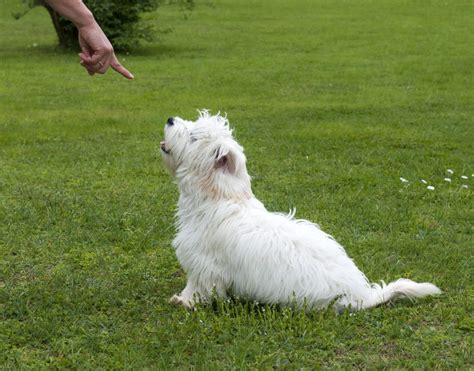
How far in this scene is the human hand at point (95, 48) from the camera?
4.32 meters

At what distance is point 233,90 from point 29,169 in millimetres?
6056

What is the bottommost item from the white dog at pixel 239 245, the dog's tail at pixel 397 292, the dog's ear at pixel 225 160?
the dog's tail at pixel 397 292

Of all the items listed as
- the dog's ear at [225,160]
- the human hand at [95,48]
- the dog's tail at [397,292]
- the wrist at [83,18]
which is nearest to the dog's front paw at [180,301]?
the dog's ear at [225,160]

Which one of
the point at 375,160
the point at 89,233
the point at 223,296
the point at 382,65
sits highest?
the point at 223,296

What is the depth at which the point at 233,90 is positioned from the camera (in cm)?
1349

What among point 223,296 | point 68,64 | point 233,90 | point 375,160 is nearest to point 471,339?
point 223,296

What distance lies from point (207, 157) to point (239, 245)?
0.56 meters

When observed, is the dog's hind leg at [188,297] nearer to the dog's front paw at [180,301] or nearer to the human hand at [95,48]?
the dog's front paw at [180,301]

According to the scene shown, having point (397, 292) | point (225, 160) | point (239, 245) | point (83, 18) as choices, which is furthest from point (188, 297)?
point (83, 18)

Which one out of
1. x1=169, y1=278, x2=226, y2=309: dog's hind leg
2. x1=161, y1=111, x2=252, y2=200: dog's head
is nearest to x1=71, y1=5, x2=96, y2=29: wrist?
x1=161, y1=111, x2=252, y2=200: dog's head

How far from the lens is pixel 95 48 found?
433 centimetres

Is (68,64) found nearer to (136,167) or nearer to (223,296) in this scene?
(136,167)

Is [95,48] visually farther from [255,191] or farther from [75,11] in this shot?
[255,191]

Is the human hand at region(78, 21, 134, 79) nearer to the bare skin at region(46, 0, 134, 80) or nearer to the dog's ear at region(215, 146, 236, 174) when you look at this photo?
the bare skin at region(46, 0, 134, 80)
